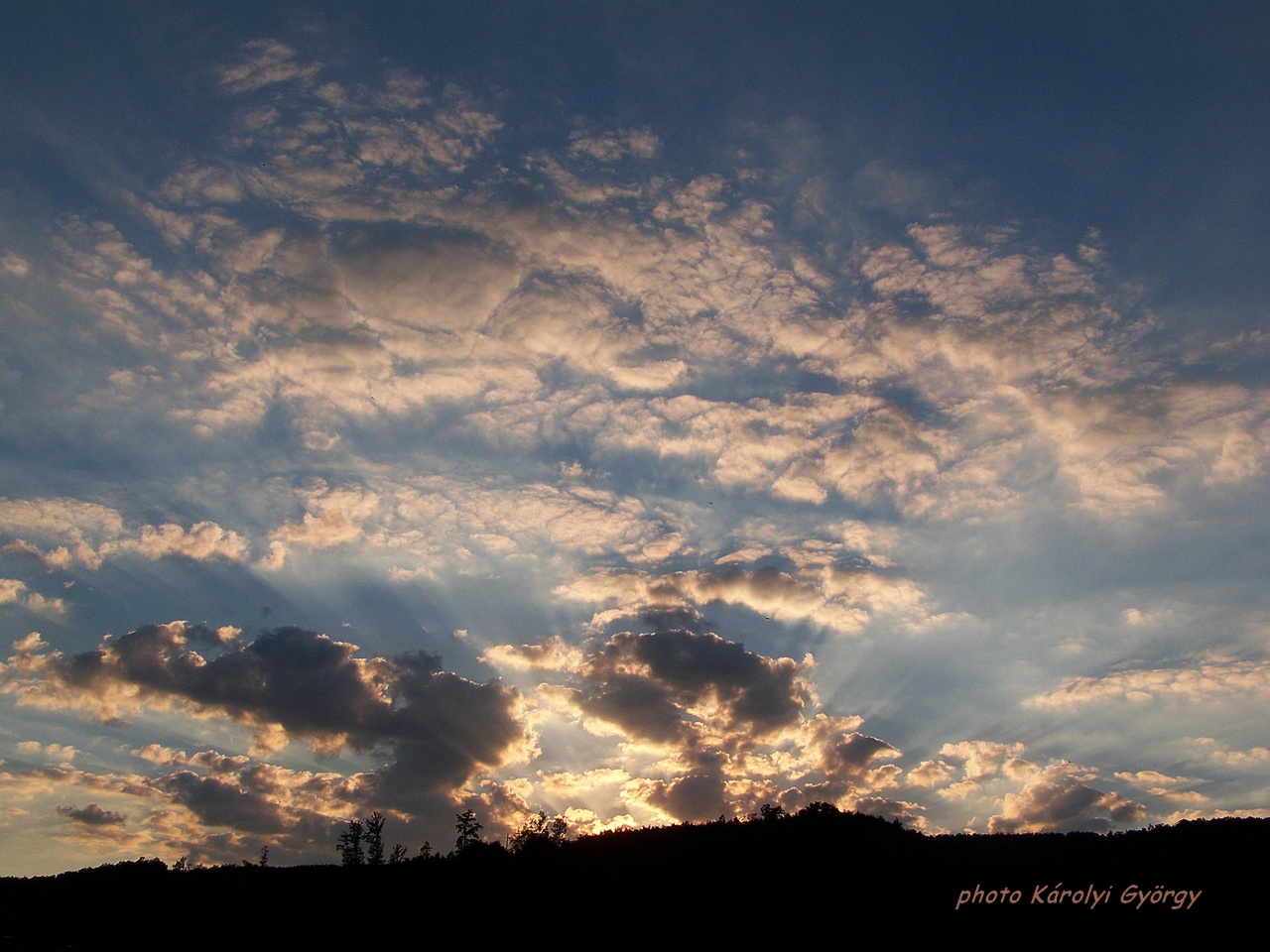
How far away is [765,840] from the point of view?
118 feet

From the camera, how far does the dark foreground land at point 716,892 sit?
24562 mm

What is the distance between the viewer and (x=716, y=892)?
30734 millimetres

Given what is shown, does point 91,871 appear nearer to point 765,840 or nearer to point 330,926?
point 330,926

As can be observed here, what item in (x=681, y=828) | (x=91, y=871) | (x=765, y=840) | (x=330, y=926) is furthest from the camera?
(x=91, y=871)

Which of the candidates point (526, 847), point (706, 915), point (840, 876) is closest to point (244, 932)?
point (526, 847)

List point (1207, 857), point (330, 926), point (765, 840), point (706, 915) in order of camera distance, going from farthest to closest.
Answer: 1. point (765, 840)
2. point (330, 926)
3. point (706, 915)
4. point (1207, 857)

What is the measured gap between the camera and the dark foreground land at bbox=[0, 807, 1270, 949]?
80.6 feet

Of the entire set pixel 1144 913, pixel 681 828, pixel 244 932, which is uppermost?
pixel 681 828

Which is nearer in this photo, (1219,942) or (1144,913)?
(1219,942)

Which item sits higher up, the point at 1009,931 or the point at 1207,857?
the point at 1207,857

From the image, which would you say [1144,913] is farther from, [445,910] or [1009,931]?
[445,910]

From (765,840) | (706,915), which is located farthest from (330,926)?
(765,840)

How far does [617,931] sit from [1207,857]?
21.0m

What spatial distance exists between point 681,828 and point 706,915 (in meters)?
11.9
